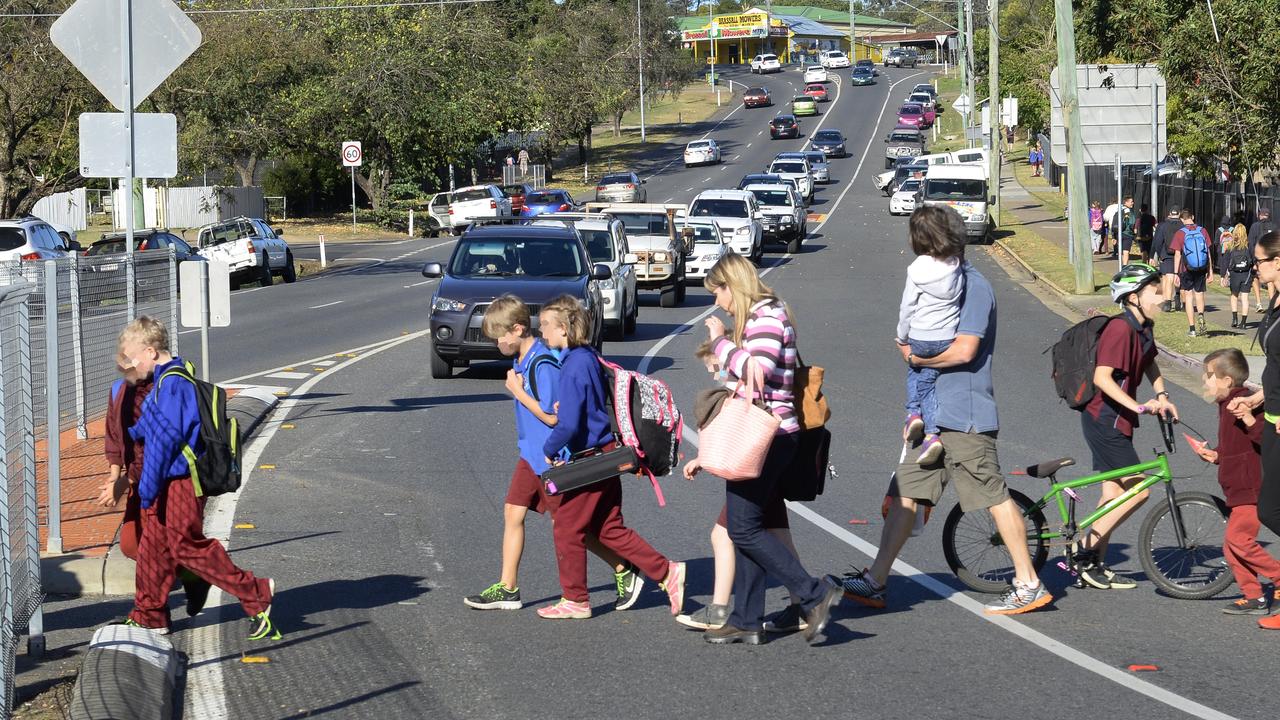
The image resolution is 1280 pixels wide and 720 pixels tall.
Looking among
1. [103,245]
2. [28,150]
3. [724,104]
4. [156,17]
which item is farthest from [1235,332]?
[724,104]

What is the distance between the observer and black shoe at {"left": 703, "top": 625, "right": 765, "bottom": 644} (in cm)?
713

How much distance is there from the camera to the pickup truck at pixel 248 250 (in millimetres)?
34688

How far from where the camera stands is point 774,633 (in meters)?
7.31

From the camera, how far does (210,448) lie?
700cm

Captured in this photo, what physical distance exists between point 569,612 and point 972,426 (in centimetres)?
221

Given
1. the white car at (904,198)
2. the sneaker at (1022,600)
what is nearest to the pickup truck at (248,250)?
the white car at (904,198)

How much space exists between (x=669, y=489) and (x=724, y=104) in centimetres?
10340

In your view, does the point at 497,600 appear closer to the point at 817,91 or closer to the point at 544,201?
the point at 544,201

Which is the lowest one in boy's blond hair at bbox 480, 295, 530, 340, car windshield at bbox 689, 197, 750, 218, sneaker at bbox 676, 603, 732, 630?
sneaker at bbox 676, 603, 732, 630

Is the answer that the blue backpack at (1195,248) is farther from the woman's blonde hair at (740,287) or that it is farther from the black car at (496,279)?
the woman's blonde hair at (740,287)

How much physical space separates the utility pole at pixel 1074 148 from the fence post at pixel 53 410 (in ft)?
72.9

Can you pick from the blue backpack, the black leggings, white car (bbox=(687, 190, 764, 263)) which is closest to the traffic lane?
the black leggings

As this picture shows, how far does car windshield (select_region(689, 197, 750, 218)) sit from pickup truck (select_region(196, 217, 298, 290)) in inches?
394

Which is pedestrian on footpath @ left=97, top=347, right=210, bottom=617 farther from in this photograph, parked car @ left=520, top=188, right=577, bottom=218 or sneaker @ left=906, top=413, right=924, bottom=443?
parked car @ left=520, top=188, right=577, bottom=218
